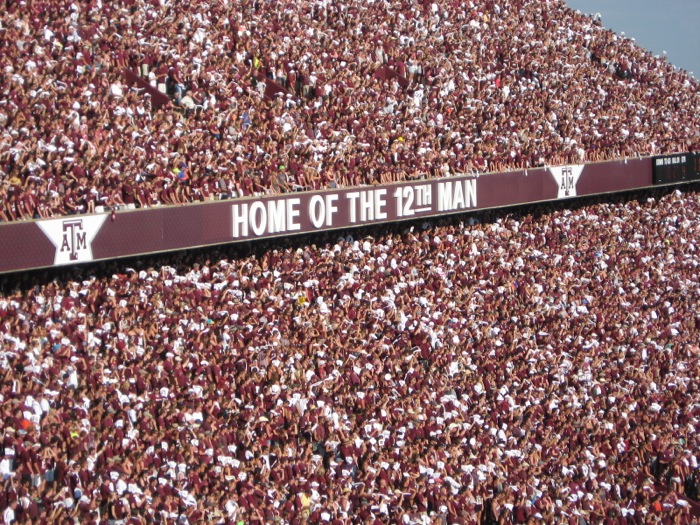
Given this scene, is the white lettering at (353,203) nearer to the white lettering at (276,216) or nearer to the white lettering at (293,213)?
the white lettering at (293,213)

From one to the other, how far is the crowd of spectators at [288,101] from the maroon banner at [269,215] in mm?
364

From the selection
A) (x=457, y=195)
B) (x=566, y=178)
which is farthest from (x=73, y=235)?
(x=566, y=178)

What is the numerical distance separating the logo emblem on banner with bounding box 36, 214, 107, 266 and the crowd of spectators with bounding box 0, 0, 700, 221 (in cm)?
31

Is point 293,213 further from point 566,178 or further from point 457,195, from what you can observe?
point 566,178

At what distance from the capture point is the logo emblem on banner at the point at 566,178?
27.1 m

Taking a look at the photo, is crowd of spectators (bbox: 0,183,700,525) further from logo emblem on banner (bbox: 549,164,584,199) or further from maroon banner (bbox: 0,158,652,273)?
logo emblem on banner (bbox: 549,164,584,199)

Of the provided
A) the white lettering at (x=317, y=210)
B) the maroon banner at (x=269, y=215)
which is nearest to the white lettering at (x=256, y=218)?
the maroon banner at (x=269, y=215)

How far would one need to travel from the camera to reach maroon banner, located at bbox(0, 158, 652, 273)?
16.0 meters

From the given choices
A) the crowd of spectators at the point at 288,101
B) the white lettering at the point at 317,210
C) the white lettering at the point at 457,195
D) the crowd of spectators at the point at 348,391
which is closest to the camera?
the crowd of spectators at the point at 348,391

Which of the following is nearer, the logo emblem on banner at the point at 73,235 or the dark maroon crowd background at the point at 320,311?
the dark maroon crowd background at the point at 320,311

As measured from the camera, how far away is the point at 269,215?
1975 cm

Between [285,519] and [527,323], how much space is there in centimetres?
962

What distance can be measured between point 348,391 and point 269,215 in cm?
414

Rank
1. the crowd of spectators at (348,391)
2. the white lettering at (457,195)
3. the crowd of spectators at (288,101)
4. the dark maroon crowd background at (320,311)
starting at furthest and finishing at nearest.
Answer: the white lettering at (457,195)
the crowd of spectators at (288,101)
the dark maroon crowd background at (320,311)
the crowd of spectators at (348,391)
